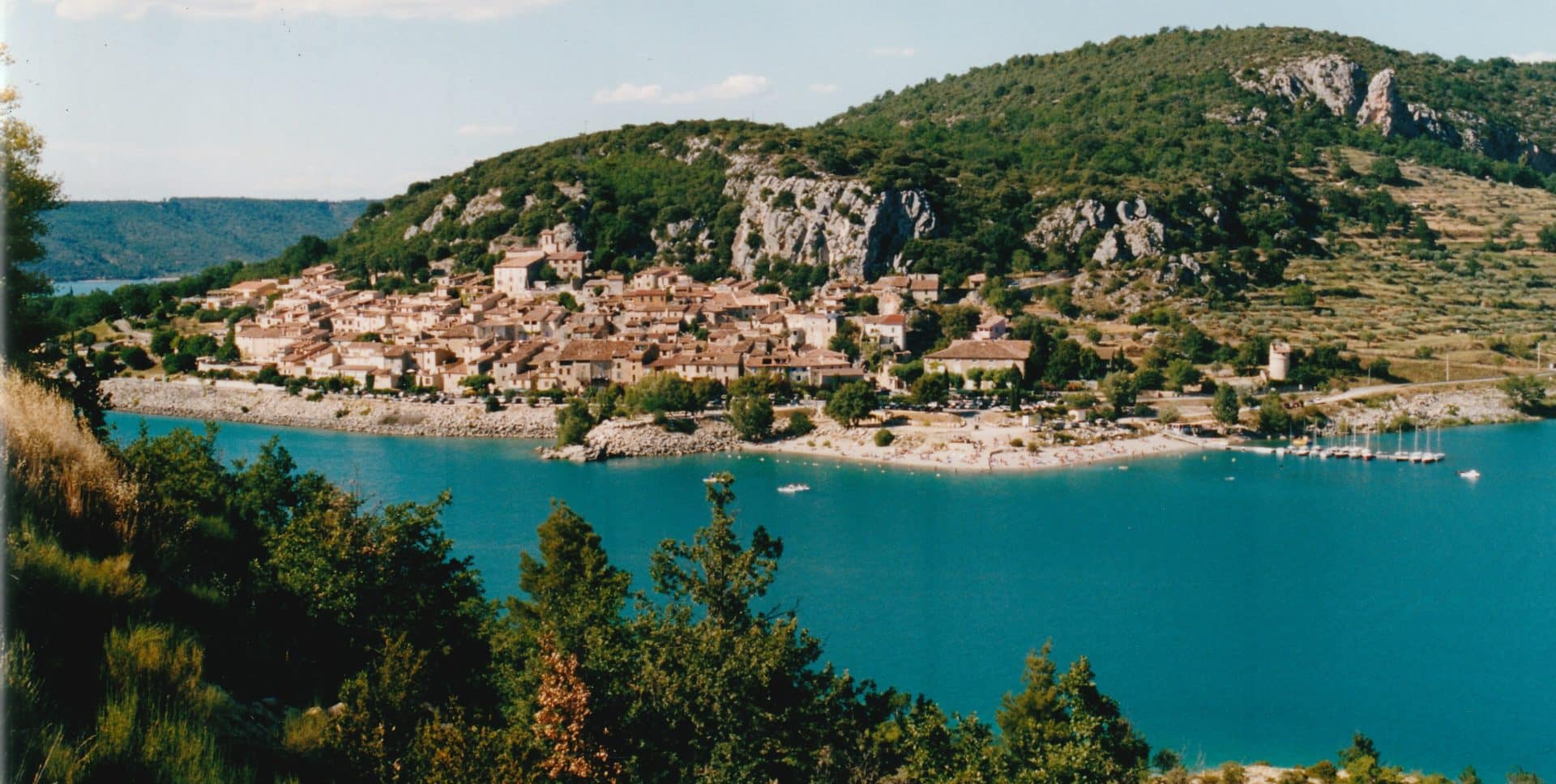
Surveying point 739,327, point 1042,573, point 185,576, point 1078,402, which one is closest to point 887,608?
point 1042,573

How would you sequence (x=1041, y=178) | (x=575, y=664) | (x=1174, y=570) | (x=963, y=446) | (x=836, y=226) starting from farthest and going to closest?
(x=1041, y=178) < (x=836, y=226) < (x=963, y=446) < (x=1174, y=570) < (x=575, y=664)

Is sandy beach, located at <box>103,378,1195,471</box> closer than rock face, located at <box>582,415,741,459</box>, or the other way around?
sandy beach, located at <box>103,378,1195,471</box>

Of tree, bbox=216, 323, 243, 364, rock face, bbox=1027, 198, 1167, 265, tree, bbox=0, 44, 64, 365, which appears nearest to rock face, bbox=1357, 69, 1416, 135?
rock face, bbox=1027, 198, 1167, 265

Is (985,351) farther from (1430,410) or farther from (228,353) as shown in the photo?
(228,353)

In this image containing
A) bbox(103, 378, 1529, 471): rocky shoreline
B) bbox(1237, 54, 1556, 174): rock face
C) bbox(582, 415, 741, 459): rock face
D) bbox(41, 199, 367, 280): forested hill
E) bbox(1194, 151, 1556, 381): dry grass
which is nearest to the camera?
bbox(103, 378, 1529, 471): rocky shoreline

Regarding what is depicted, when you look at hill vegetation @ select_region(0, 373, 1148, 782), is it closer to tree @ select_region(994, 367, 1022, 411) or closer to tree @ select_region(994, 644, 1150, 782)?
tree @ select_region(994, 644, 1150, 782)

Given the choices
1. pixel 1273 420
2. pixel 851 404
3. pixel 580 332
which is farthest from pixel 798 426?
pixel 1273 420
